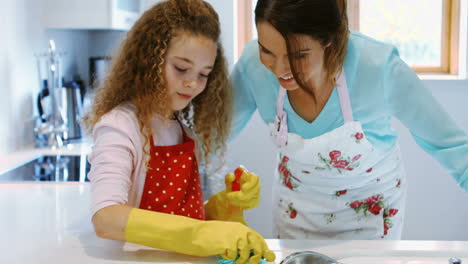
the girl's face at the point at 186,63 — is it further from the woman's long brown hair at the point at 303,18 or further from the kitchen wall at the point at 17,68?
the kitchen wall at the point at 17,68

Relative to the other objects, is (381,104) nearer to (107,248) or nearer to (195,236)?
(195,236)

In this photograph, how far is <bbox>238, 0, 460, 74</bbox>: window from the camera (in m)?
3.01

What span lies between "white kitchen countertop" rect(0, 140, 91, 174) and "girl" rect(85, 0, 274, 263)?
0.87 meters

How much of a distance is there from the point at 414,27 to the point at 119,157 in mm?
2535

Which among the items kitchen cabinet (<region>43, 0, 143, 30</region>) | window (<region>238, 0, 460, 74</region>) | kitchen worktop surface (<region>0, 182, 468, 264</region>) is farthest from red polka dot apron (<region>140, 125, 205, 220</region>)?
window (<region>238, 0, 460, 74</region>)

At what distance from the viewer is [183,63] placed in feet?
3.43

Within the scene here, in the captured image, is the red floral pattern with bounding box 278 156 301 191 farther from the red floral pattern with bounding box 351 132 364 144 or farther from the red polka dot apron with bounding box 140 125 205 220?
the red polka dot apron with bounding box 140 125 205 220

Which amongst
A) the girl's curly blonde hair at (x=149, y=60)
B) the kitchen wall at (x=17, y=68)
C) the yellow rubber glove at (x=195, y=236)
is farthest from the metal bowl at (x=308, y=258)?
the kitchen wall at (x=17, y=68)

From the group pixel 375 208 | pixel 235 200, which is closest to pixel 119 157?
pixel 235 200

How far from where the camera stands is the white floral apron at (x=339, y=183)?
1274 millimetres

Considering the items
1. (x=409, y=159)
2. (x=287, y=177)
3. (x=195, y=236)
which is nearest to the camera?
(x=195, y=236)

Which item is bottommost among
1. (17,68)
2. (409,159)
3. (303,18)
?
(409,159)

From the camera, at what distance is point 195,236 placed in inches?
36.4

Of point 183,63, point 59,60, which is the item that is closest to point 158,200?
point 183,63
